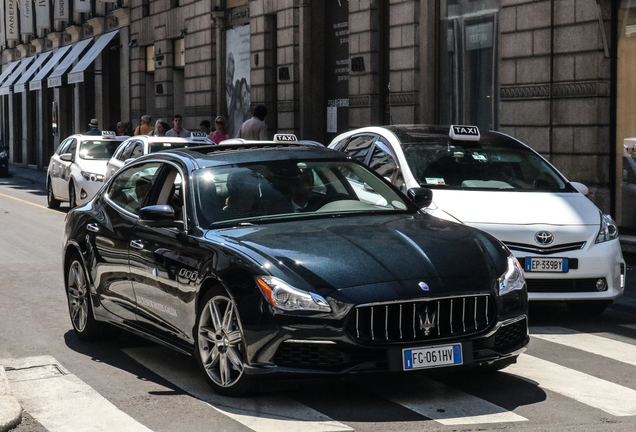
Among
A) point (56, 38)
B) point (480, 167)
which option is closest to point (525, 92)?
point (480, 167)

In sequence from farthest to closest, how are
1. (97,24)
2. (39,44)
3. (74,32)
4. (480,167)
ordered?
1. (39,44)
2. (74,32)
3. (97,24)
4. (480,167)

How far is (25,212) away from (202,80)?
9.44 metres

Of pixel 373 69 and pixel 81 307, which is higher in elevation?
pixel 373 69

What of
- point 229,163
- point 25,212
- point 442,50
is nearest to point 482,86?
point 442,50

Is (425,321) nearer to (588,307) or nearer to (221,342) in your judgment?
(221,342)

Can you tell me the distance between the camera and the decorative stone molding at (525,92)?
16141mm

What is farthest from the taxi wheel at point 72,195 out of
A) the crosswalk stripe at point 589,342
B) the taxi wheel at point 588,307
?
the crosswalk stripe at point 589,342

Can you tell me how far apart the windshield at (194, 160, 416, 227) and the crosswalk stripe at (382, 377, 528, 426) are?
1331 mm

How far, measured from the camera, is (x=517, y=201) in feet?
30.0

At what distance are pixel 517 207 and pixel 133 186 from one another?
10.7 ft

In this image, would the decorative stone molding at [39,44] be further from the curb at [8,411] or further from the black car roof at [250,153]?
the curb at [8,411]

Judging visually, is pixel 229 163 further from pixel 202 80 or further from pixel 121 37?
pixel 121 37

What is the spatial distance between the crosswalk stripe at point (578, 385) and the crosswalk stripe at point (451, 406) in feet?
1.94

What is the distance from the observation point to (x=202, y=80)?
3011 cm
